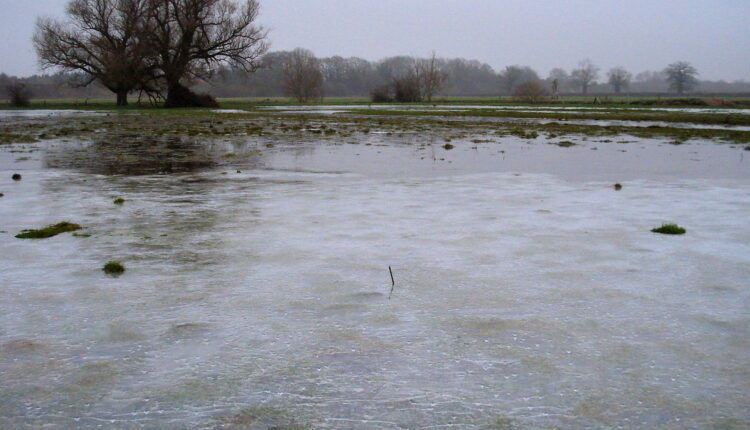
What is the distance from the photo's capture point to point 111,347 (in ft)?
13.2

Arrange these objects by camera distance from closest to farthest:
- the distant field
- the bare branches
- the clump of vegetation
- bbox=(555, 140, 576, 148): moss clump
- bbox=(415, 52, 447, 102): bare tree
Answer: bbox=(555, 140, 576, 148): moss clump → the bare branches → the clump of vegetation → the distant field → bbox=(415, 52, 447, 102): bare tree

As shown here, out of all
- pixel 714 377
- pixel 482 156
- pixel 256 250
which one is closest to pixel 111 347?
pixel 256 250

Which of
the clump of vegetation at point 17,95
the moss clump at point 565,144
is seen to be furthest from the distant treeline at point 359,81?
the moss clump at point 565,144

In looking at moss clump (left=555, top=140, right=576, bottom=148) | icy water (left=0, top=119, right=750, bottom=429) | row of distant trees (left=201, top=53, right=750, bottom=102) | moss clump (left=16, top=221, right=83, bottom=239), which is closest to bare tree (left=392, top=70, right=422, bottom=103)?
row of distant trees (left=201, top=53, right=750, bottom=102)

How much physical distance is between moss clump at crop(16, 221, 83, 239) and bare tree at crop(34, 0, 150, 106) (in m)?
48.9

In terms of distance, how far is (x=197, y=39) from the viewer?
53.7 metres

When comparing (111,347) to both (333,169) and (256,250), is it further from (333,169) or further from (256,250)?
(333,169)

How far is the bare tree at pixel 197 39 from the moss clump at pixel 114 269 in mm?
50388

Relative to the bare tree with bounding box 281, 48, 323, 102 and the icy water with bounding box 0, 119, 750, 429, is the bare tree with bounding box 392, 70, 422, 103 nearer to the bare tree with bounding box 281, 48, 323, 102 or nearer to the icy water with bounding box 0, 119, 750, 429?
the bare tree with bounding box 281, 48, 323, 102

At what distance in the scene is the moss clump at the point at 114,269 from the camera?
219 inches

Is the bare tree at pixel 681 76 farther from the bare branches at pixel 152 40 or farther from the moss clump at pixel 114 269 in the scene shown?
the moss clump at pixel 114 269

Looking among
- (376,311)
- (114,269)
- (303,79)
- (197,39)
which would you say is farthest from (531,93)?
(376,311)

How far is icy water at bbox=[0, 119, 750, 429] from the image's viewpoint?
3324 millimetres

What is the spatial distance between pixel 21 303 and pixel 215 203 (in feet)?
14.4
